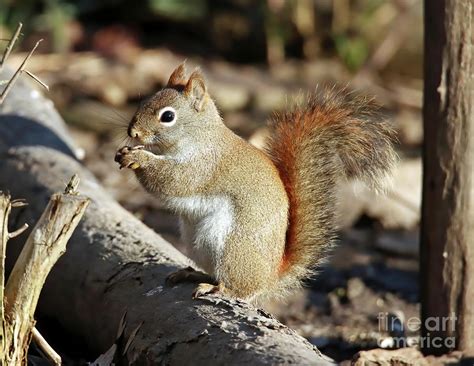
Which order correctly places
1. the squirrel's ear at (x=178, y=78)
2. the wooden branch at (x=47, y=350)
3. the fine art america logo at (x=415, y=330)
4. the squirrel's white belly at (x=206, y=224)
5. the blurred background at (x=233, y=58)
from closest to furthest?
the wooden branch at (x=47, y=350), the squirrel's white belly at (x=206, y=224), the squirrel's ear at (x=178, y=78), the fine art america logo at (x=415, y=330), the blurred background at (x=233, y=58)

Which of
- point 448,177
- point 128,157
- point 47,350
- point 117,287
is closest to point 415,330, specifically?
point 448,177

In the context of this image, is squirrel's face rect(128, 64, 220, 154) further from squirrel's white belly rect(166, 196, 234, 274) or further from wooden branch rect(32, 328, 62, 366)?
wooden branch rect(32, 328, 62, 366)

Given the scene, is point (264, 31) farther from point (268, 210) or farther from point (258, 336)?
point (258, 336)

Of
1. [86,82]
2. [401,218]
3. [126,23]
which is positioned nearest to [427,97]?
[401,218]

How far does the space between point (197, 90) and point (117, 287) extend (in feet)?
1.94

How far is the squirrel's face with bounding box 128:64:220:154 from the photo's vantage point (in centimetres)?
257

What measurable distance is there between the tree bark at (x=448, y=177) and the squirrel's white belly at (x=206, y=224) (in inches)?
25.7

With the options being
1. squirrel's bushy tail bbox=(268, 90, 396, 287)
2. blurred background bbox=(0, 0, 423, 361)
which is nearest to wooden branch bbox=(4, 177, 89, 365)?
squirrel's bushy tail bbox=(268, 90, 396, 287)

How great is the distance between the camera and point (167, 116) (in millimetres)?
2602

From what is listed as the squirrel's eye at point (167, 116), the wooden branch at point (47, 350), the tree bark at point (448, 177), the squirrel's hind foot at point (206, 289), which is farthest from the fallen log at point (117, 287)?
the tree bark at point (448, 177)

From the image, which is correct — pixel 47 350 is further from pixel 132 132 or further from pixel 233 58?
pixel 233 58

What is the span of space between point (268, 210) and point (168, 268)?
33 centimetres

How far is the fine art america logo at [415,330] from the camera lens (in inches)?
112

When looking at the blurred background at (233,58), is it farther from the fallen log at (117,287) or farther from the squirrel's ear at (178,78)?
the squirrel's ear at (178,78)
